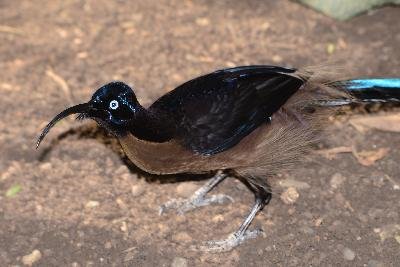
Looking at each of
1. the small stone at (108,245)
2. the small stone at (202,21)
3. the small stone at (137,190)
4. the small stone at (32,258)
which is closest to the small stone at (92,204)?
the small stone at (137,190)

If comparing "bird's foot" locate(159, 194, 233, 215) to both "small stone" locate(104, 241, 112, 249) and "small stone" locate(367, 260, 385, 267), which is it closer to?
"small stone" locate(104, 241, 112, 249)

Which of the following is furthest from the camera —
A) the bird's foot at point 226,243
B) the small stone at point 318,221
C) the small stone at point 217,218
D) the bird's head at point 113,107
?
the small stone at point 217,218

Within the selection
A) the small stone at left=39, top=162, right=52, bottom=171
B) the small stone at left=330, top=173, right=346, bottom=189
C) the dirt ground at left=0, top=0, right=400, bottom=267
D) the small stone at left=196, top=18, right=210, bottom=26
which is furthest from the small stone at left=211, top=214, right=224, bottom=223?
the small stone at left=196, top=18, right=210, bottom=26

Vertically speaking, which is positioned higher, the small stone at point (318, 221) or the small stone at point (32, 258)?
the small stone at point (318, 221)

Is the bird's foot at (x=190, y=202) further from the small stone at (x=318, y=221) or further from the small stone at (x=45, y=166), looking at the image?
the small stone at (x=45, y=166)

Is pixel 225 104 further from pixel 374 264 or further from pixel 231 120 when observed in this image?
pixel 374 264

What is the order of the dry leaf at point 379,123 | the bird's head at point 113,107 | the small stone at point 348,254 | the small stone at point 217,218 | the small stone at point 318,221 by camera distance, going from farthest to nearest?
the dry leaf at point 379,123 → the small stone at point 217,218 → the small stone at point 318,221 → the small stone at point 348,254 → the bird's head at point 113,107
